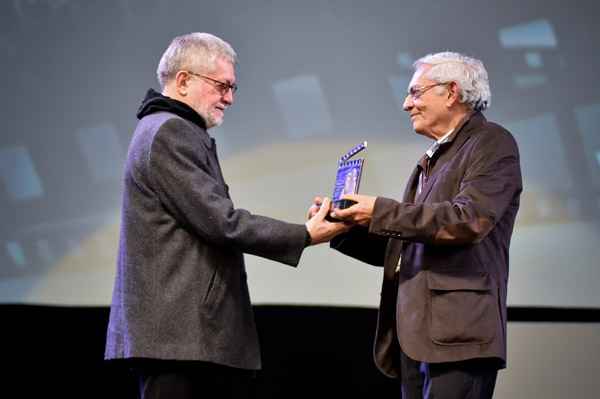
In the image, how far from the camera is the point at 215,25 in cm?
371

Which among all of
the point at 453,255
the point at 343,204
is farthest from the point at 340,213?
the point at 453,255

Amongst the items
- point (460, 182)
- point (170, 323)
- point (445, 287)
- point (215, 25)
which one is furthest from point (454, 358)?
point (215, 25)

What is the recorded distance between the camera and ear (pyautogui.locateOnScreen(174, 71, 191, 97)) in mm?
2164

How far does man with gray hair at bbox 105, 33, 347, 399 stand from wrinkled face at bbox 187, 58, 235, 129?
4.1 inches

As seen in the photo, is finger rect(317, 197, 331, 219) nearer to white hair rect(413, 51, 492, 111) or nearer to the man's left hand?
the man's left hand

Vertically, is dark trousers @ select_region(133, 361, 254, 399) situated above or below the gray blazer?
below

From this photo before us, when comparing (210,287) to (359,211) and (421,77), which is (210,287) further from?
(421,77)

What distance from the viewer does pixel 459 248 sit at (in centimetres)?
201

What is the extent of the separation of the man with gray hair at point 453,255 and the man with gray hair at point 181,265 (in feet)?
0.99

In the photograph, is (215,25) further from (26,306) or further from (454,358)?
(454,358)

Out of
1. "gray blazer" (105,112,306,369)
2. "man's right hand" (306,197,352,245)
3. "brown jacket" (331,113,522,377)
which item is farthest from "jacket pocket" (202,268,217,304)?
"brown jacket" (331,113,522,377)

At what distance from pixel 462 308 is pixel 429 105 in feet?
1.94

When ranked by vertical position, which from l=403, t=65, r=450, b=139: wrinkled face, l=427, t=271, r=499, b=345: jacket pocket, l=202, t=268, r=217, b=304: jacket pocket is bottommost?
l=427, t=271, r=499, b=345: jacket pocket

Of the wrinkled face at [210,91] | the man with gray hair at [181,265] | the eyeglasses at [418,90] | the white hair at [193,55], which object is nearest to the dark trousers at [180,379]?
the man with gray hair at [181,265]
